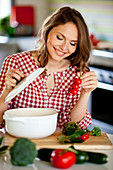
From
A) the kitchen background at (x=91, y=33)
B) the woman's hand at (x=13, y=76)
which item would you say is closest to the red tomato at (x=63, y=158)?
the woman's hand at (x=13, y=76)

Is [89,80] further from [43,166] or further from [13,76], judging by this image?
[43,166]

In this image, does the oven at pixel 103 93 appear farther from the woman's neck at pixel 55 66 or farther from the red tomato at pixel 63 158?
the red tomato at pixel 63 158

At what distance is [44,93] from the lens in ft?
5.95

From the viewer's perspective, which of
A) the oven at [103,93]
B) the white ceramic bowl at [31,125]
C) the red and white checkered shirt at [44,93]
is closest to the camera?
the white ceramic bowl at [31,125]

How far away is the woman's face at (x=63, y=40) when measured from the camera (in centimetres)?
164

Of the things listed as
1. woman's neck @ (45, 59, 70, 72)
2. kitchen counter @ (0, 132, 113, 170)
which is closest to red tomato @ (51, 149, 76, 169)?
kitchen counter @ (0, 132, 113, 170)

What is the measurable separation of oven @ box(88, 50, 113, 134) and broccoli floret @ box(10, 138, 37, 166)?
1471 mm

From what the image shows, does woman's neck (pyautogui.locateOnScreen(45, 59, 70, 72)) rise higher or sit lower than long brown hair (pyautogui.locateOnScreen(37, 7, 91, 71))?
lower

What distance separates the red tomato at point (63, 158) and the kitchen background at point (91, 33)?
1.30 meters

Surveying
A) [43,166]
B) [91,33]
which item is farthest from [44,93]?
[91,33]

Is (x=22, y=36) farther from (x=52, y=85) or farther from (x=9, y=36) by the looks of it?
(x=52, y=85)

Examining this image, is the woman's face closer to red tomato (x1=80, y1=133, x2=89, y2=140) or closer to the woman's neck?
the woman's neck

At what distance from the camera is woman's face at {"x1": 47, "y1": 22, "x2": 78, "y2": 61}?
1640 mm

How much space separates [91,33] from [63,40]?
2.63m
